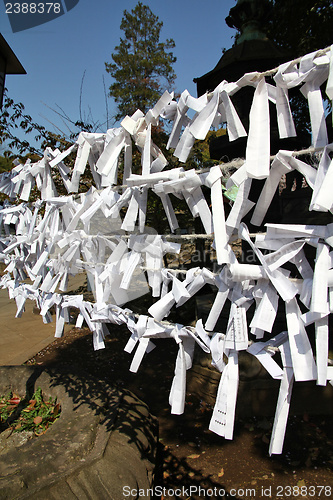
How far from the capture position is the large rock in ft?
4.47

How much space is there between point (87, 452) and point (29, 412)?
90 cm

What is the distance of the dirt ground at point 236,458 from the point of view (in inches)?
82.0

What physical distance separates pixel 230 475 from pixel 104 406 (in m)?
1.06

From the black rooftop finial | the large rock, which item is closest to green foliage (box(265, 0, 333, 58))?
the black rooftop finial

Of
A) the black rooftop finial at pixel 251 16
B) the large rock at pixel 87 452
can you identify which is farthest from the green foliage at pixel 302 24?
the large rock at pixel 87 452

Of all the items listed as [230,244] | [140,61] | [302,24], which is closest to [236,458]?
[230,244]

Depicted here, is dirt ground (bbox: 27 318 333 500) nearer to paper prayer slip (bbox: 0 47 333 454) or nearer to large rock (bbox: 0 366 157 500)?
large rock (bbox: 0 366 157 500)

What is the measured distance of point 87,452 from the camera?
1549 millimetres

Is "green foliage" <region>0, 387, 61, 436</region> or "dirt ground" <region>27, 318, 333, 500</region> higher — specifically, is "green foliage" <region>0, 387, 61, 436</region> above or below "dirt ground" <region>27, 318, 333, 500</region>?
above

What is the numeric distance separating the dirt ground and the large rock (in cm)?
42

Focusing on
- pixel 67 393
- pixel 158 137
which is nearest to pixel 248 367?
pixel 67 393

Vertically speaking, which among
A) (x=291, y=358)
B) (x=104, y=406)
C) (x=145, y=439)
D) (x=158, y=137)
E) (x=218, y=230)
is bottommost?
(x=145, y=439)

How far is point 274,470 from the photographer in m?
2.23

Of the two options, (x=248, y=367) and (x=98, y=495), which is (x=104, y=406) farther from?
(x=248, y=367)
